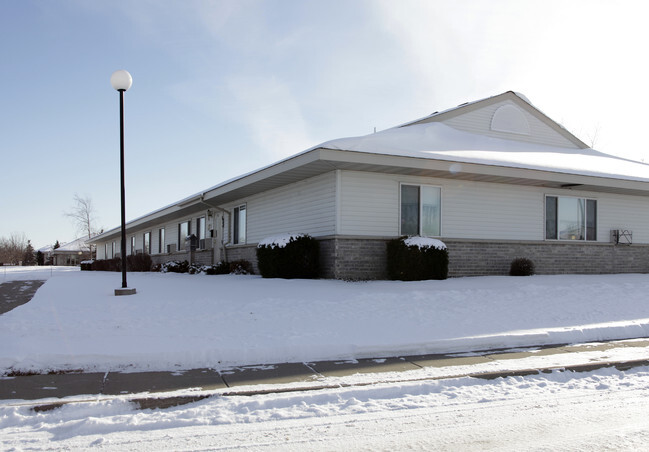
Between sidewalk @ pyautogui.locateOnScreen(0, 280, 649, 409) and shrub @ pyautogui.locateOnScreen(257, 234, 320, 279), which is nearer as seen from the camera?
sidewalk @ pyautogui.locateOnScreen(0, 280, 649, 409)

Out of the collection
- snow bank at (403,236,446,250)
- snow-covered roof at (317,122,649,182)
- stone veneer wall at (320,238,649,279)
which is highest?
snow-covered roof at (317,122,649,182)

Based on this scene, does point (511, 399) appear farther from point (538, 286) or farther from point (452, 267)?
point (452, 267)

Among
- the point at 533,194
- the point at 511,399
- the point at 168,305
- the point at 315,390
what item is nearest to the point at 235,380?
the point at 315,390

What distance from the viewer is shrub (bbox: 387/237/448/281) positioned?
500 inches

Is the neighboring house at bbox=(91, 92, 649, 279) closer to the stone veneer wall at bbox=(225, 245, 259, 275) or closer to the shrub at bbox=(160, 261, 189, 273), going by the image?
the stone veneer wall at bbox=(225, 245, 259, 275)

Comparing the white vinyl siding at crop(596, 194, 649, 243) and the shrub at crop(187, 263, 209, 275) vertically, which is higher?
the white vinyl siding at crop(596, 194, 649, 243)

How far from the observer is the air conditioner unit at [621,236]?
57.1 ft

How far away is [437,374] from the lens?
584 centimetres

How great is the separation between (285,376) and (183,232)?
21.4 meters

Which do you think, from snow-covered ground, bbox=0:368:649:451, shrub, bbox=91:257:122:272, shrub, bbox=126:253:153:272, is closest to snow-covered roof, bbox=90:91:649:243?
shrub, bbox=126:253:153:272

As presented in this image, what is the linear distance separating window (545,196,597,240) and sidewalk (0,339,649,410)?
980cm

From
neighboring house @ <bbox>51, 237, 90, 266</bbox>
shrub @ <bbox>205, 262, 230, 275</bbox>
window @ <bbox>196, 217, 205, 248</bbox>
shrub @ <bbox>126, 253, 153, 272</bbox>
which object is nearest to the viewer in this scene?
shrub @ <bbox>205, 262, 230, 275</bbox>

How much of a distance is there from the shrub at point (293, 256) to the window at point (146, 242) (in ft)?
66.2

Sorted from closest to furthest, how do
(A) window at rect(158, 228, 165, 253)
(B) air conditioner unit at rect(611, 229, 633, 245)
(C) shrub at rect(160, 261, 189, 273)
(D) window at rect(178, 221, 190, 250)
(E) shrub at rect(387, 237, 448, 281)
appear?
(E) shrub at rect(387, 237, 448, 281), (B) air conditioner unit at rect(611, 229, 633, 245), (C) shrub at rect(160, 261, 189, 273), (D) window at rect(178, 221, 190, 250), (A) window at rect(158, 228, 165, 253)
